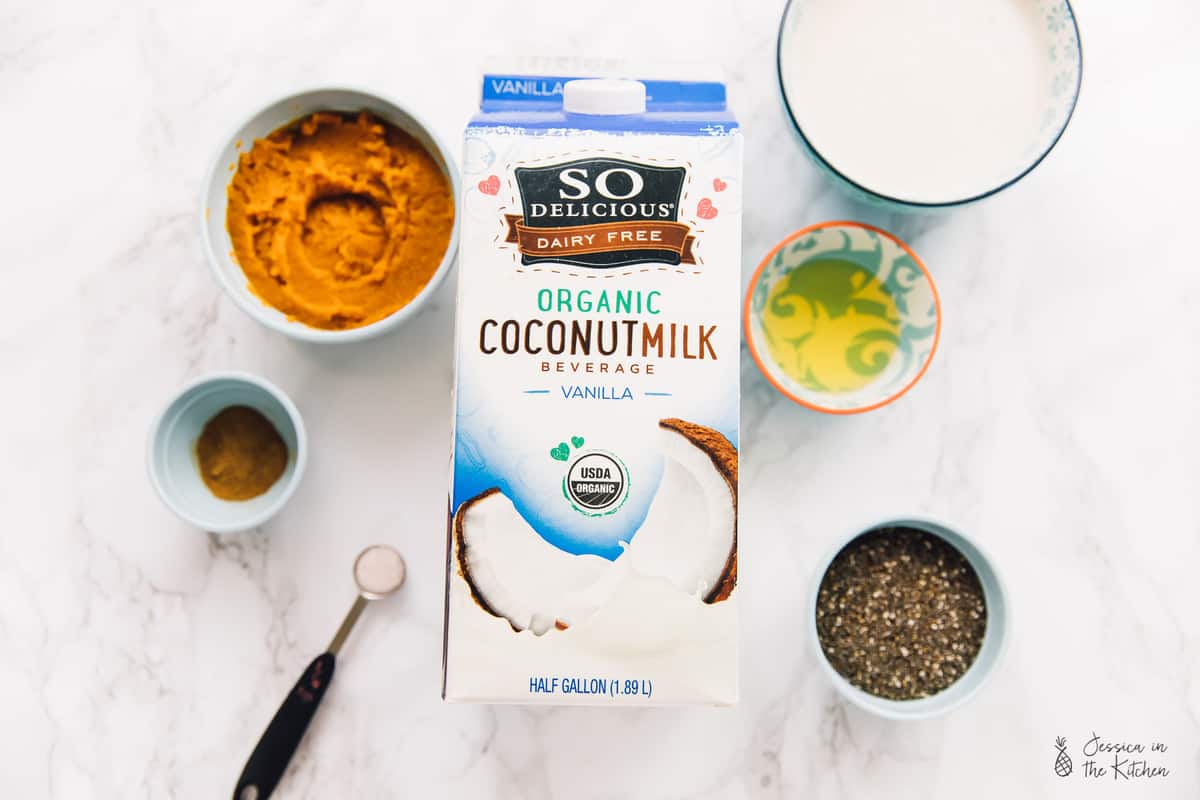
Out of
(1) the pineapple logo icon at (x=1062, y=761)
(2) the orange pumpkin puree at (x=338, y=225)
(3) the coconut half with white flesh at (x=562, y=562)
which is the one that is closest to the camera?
(3) the coconut half with white flesh at (x=562, y=562)

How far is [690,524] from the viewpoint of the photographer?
917 mm

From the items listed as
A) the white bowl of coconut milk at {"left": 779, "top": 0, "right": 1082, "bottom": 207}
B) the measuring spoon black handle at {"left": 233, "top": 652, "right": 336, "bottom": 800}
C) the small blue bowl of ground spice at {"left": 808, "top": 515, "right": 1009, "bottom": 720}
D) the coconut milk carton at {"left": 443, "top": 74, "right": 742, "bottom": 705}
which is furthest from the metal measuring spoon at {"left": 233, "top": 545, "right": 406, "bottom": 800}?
the white bowl of coconut milk at {"left": 779, "top": 0, "right": 1082, "bottom": 207}

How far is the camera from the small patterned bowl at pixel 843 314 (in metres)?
1.18

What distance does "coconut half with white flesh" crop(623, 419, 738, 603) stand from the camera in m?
0.91

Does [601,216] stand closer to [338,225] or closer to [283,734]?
[338,225]

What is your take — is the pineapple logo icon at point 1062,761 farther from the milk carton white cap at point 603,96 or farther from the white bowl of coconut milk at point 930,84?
the milk carton white cap at point 603,96

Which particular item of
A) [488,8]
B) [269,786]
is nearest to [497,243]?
[488,8]

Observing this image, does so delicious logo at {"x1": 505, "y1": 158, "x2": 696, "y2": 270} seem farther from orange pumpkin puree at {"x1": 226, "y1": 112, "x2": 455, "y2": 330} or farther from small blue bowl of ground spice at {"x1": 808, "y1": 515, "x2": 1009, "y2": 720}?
small blue bowl of ground spice at {"x1": 808, "y1": 515, "x2": 1009, "y2": 720}

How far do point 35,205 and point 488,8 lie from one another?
0.70m

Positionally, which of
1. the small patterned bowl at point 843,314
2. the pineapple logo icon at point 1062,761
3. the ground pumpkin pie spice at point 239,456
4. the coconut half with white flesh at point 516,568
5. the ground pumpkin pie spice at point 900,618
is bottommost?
the pineapple logo icon at point 1062,761

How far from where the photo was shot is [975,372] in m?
1.25

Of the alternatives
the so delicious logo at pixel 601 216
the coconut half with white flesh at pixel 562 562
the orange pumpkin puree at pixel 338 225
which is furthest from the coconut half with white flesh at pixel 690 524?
the orange pumpkin puree at pixel 338 225

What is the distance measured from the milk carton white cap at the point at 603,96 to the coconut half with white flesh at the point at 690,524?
0.34m

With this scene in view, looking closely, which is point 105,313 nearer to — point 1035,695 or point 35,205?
point 35,205
